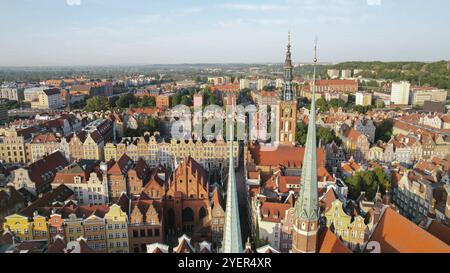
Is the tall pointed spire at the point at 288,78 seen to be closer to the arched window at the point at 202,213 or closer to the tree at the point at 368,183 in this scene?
the tree at the point at 368,183

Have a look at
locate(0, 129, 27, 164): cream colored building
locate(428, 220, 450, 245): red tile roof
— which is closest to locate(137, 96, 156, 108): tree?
locate(0, 129, 27, 164): cream colored building

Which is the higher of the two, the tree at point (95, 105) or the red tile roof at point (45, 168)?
the tree at point (95, 105)

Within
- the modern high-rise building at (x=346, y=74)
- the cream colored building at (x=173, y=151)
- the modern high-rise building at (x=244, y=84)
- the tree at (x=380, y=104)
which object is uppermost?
the modern high-rise building at (x=346, y=74)

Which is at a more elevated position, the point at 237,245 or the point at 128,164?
the point at 237,245

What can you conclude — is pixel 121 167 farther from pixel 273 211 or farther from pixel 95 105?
pixel 95 105

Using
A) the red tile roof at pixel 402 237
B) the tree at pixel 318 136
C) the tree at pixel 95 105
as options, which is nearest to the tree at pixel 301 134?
the tree at pixel 318 136
